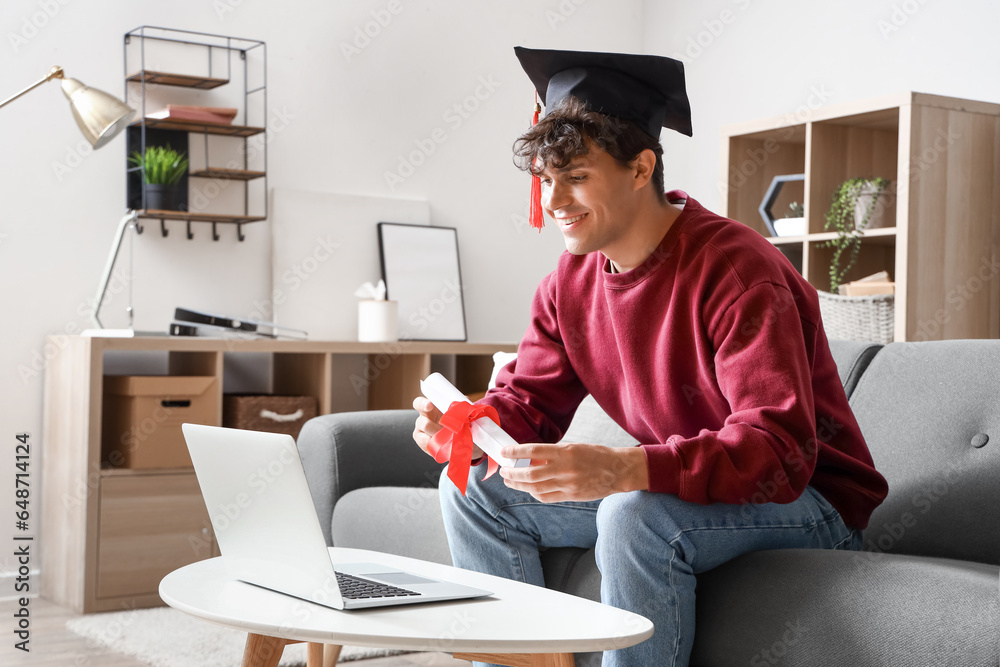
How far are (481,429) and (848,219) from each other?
199 cm

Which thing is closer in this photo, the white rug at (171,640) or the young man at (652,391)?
the young man at (652,391)

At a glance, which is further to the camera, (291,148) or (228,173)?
(291,148)

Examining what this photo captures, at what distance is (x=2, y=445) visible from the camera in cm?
307

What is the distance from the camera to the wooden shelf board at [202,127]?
3225 mm

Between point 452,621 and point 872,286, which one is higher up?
point 872,286

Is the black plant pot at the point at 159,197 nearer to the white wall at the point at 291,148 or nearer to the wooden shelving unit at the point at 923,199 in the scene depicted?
the white wall at the point at 291,148

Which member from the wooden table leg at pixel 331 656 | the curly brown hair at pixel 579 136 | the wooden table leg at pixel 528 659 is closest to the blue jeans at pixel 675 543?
the wooden table leg at pixel 528 659

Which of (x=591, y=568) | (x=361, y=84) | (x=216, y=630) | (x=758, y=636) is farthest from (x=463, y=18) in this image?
(x=758, y=636)

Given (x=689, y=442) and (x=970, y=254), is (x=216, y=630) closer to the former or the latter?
(x=689, y=442)

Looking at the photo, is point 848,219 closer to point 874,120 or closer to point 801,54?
point 874,120

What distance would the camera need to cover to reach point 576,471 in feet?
3.97

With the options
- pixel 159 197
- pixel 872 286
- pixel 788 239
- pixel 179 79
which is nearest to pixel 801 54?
pixel 788 239

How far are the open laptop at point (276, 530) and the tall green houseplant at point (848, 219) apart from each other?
199cm

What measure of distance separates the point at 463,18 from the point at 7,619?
2.58 metres
